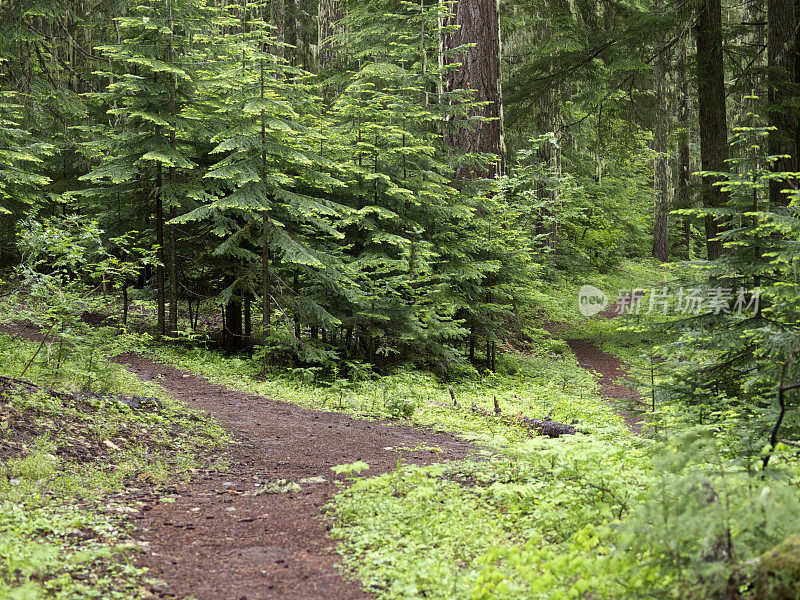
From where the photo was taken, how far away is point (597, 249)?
24766 mm

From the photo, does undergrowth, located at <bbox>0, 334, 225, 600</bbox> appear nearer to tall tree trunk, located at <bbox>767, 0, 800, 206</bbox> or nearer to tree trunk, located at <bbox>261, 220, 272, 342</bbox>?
tree trunk, located at <bbox>261, 220, 272, 342</bbox>

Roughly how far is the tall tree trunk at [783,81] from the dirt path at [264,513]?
7529 millimetres

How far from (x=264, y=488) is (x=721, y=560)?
145 inches

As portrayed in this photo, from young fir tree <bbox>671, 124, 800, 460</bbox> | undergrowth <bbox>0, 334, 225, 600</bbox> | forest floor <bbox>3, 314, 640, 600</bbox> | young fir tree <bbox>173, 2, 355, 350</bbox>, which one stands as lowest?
forest floor <bbox>3, 314, 640, 600</bbox>

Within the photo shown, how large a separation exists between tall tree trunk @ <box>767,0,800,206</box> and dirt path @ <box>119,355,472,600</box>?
7.53 m

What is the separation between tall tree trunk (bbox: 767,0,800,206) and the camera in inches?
397

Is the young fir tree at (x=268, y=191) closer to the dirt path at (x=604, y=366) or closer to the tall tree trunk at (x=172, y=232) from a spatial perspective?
the tall tree trunk at (x=172, y=232)

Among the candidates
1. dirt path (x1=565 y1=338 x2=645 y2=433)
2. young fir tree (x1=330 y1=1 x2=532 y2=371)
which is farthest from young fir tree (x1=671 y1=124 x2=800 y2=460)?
young fir tree (x1=330 y1=1 x2=532 y2=371)

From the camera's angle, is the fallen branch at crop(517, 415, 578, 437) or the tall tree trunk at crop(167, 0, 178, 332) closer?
the fallen branch at crop(517, 415, 578, 437)

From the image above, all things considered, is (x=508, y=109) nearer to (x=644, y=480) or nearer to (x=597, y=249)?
(x=597, y=249)

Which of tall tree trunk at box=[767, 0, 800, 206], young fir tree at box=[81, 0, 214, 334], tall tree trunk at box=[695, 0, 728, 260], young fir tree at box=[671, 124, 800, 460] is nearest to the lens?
young fir tree at box=[671, 124, 800, 460]

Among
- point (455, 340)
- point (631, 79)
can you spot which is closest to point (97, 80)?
point (455, 340)

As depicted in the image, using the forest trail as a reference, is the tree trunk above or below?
above

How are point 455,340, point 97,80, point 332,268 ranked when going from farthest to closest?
point 97,80 < point 455,340 < point 332,268
